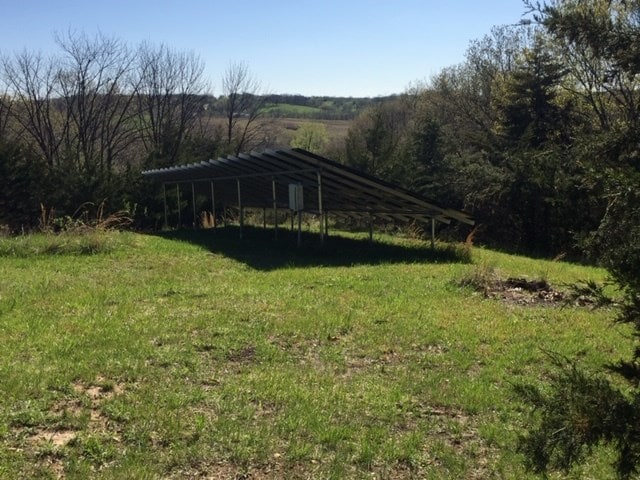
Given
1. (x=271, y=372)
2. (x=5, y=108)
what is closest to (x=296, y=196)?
(x=271, y=372)

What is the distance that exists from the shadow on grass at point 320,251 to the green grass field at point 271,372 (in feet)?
6.82

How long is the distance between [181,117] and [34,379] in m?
42.6

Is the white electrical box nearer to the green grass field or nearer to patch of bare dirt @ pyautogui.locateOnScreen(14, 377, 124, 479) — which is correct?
the green grass field

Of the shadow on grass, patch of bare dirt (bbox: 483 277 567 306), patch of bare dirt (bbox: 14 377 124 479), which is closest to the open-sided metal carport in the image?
the shadow on grass

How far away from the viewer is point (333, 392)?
4680 millimetres

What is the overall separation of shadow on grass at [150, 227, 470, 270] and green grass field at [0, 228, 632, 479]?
208 cm

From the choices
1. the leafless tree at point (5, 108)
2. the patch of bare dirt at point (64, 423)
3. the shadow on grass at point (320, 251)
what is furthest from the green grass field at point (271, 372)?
the leafless tree at point (5, 108)

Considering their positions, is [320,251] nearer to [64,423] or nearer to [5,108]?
[64,423]

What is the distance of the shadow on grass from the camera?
12094mm

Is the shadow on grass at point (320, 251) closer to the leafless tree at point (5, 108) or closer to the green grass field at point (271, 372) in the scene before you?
the green grass field at point (271, 372)

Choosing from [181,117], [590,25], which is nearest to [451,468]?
[590,25]

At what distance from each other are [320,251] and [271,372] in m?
8.48

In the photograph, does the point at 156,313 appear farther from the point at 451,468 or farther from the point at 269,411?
the point at 451,468

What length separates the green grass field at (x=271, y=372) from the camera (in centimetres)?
360
